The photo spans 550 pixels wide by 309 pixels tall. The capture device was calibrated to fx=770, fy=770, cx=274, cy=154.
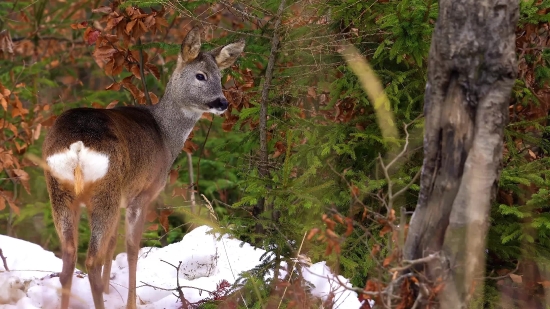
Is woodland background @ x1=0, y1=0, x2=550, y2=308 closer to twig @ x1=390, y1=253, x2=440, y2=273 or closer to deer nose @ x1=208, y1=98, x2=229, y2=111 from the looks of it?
deer nose @ x1=208, y1=98, x2=229, y2=111

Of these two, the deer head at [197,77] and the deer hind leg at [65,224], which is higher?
the deer head at [197,77]

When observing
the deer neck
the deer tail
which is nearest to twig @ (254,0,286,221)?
the deer neck

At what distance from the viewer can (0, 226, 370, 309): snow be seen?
205 inches

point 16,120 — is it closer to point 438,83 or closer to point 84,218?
point 84,218

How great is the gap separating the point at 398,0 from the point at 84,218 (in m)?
5.14

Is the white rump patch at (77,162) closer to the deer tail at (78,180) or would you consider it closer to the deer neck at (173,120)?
the deer tail at (78,180)

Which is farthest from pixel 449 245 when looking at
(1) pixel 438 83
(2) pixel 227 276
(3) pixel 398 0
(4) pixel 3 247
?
(4) pixel 3 247

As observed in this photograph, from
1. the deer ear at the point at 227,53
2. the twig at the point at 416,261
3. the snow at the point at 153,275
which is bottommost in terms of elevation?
the snow at the point at 153,275

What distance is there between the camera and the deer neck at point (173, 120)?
6.36 metres

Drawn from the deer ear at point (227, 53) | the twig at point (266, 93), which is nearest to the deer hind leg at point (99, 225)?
the twig at point (266, 93)

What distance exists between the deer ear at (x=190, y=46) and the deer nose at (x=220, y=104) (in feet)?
1.55

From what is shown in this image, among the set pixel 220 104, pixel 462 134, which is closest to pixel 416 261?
pixel 462 134

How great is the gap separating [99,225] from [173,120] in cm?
181

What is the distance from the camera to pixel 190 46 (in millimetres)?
6328
